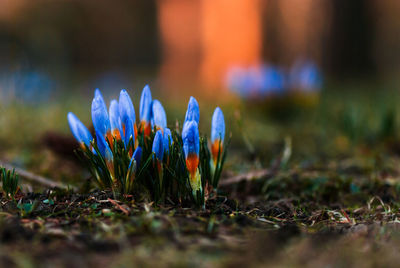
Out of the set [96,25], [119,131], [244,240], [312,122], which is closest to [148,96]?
[119,131]

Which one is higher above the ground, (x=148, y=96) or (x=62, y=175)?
(x=148, y=96)

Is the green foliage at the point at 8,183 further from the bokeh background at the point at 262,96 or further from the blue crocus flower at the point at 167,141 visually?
A: the bokeh background at the point at 262,96

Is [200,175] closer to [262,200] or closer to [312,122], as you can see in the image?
[262,200]

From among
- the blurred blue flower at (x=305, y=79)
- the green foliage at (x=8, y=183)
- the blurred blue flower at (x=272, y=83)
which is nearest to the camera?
the green foliage at (x=8, y=183)

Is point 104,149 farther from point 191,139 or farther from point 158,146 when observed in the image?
point 191,139

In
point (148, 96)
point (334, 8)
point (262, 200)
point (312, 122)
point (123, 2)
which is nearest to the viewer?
point (148, 96)

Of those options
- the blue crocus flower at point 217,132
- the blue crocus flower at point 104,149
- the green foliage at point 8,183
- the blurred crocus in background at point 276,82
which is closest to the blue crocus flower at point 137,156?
the blue crocus flower at point 104,149
